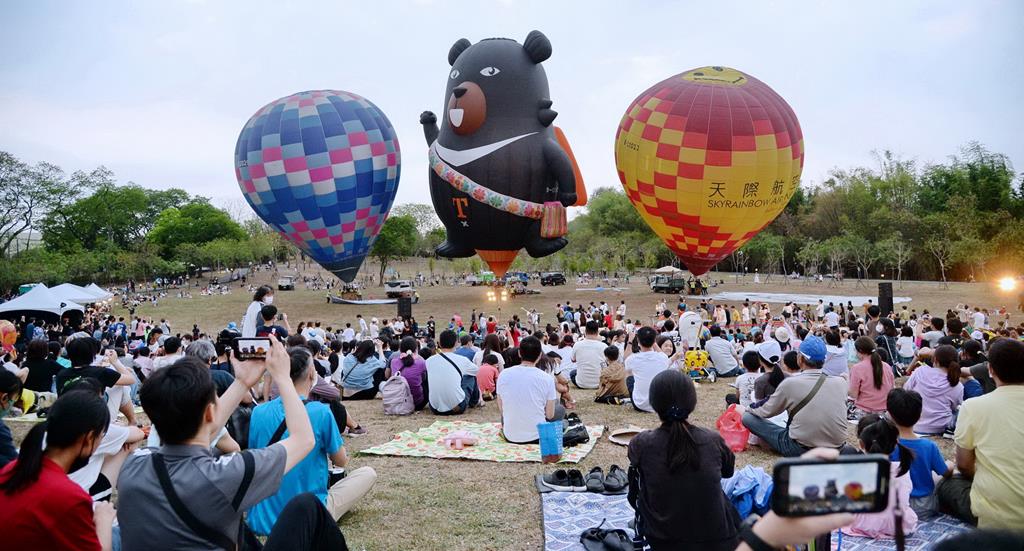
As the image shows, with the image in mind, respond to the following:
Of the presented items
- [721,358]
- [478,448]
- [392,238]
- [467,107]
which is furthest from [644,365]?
[392,238]

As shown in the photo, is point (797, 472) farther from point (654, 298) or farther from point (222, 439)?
point (654, 298)

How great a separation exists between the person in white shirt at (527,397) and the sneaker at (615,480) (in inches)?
40.4

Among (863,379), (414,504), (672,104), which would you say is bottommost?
(414,504)

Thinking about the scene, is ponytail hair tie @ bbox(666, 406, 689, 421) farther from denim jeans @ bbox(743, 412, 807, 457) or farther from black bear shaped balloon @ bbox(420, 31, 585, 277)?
black bear shaped balloon @ bbox(420, 31, 585, 277)

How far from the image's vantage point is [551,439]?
5.46 meters

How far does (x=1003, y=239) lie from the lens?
30125mm

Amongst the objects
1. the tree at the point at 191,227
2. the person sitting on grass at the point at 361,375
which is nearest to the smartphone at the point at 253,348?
the person sitting on grass at the point at 361,375

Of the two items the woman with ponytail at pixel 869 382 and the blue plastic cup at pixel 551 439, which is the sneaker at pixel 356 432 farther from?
the woman with ponytail at pixel 869 382

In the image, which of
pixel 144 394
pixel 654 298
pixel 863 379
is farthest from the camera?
pixel 654 298

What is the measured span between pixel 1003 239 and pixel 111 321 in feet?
120

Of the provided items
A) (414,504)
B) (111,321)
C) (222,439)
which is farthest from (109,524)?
(111,321)

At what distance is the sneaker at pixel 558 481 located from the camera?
4.85m

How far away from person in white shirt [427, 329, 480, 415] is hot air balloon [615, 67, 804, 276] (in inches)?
322

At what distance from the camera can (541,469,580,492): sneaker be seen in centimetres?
485
